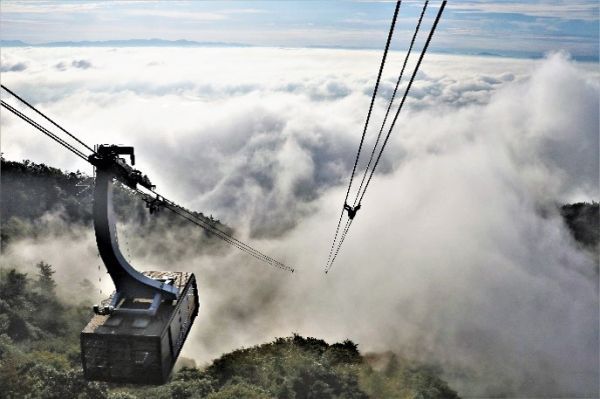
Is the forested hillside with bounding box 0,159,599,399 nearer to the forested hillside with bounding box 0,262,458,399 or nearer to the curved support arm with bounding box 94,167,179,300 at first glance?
the forested hillside with bounding box 0,262,458,399

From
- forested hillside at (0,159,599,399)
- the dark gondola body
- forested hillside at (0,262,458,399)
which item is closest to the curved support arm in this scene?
the dark gondola body

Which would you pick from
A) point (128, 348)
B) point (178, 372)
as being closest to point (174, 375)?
point (178, 372)

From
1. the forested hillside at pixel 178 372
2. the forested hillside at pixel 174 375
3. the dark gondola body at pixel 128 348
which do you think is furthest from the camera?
the forested hillside at pixel 174 375

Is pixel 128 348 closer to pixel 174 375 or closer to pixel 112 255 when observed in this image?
pixel 112 255

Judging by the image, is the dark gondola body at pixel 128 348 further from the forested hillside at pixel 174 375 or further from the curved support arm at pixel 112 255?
the forested hillside at pixel 174 375

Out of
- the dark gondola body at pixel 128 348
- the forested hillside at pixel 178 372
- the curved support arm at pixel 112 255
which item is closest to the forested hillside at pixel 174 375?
the forested hillside at pixel 178 372

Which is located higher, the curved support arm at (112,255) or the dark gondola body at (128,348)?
the curved support arm at (112,255)

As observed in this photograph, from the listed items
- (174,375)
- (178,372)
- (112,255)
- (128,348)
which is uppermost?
(112,255)

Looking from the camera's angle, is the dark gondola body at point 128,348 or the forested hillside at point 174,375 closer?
the dark gondola body at point 128,348

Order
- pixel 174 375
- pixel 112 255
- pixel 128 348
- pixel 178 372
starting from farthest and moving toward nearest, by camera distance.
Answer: pixel 178 372 → pixel 174 375 → pixel 112 255 → pixel 128 348

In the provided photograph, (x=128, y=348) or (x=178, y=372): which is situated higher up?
(x=128, y=348)
